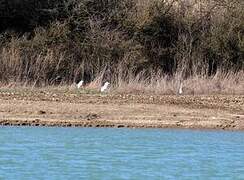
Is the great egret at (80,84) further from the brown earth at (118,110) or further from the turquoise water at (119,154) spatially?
the turquoise water at (119,154)

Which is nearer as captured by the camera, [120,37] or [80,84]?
[80,84]

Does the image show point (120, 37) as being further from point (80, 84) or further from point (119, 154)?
point (119, 154)

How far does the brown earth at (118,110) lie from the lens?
725 inches

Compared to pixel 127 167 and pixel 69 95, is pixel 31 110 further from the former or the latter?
pixel 127 167

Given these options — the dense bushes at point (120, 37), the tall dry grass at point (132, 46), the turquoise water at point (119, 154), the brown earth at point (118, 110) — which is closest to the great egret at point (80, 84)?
the tall dry grass at point (132, 46)

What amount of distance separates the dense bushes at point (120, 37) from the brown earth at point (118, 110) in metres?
4.18

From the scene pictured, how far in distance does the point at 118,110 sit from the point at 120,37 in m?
9.13

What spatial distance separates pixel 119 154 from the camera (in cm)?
1423

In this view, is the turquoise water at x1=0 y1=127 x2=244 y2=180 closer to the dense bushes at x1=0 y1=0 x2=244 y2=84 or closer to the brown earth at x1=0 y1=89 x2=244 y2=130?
the brown earth at x1=0 y1=89 x2=244 y2=130

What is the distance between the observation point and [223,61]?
2795 cm

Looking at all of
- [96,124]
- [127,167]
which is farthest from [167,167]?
[96,124]

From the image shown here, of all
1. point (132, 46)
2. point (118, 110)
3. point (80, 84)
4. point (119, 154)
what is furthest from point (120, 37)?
point (119, 154)

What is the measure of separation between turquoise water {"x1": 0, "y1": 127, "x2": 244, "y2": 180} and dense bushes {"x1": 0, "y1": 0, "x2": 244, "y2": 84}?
892cm

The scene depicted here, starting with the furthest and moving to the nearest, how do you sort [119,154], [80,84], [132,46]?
[132,46] < [80,84] < [119,154]
